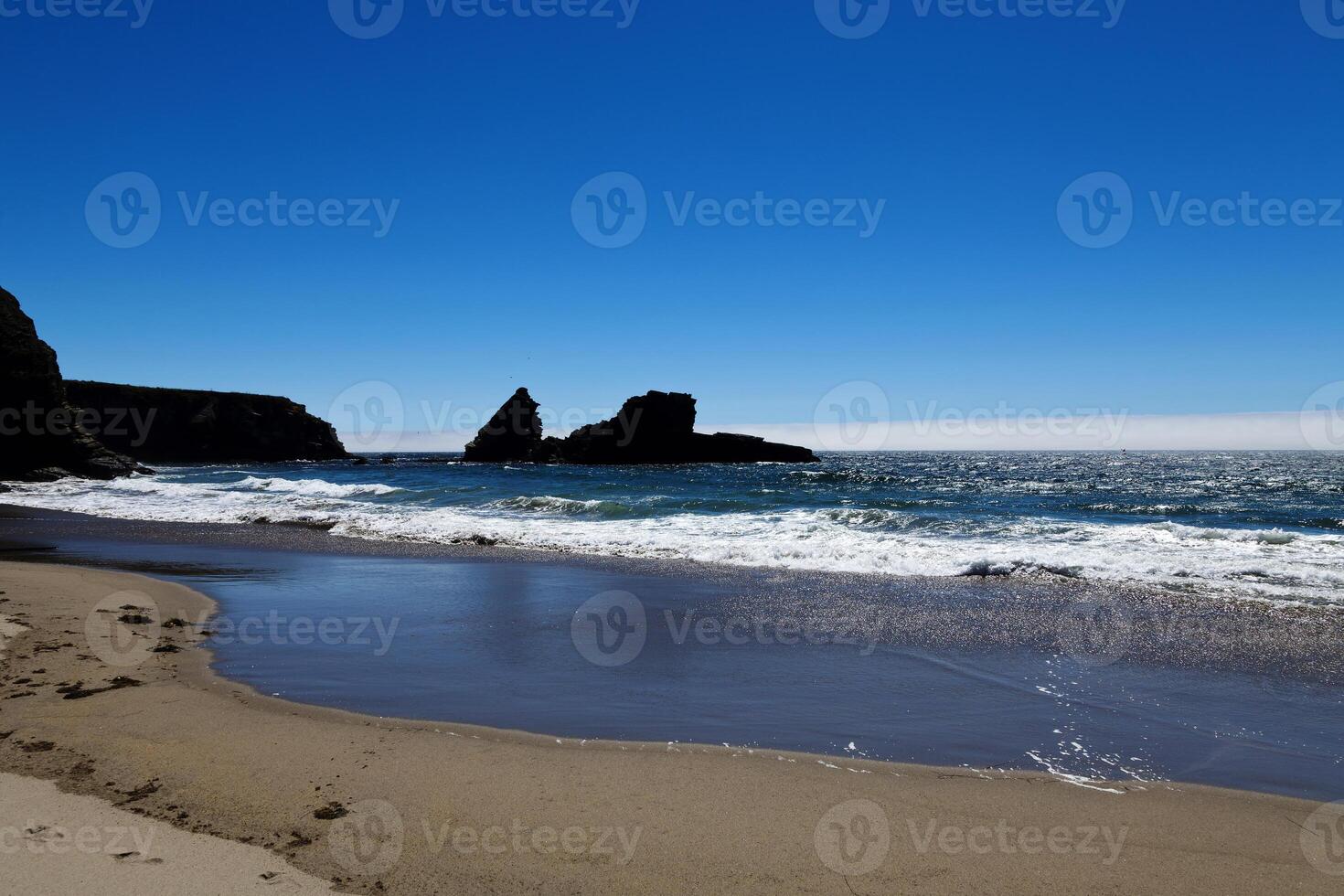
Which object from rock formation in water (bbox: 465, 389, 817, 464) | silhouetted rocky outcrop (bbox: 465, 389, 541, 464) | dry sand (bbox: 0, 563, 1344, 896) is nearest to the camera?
dry sand (bbox: 0, 563, 1344, 896)

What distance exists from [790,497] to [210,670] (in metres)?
20.1

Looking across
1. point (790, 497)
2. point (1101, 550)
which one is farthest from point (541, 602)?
point (790, 497)

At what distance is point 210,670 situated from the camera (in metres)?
6.30
